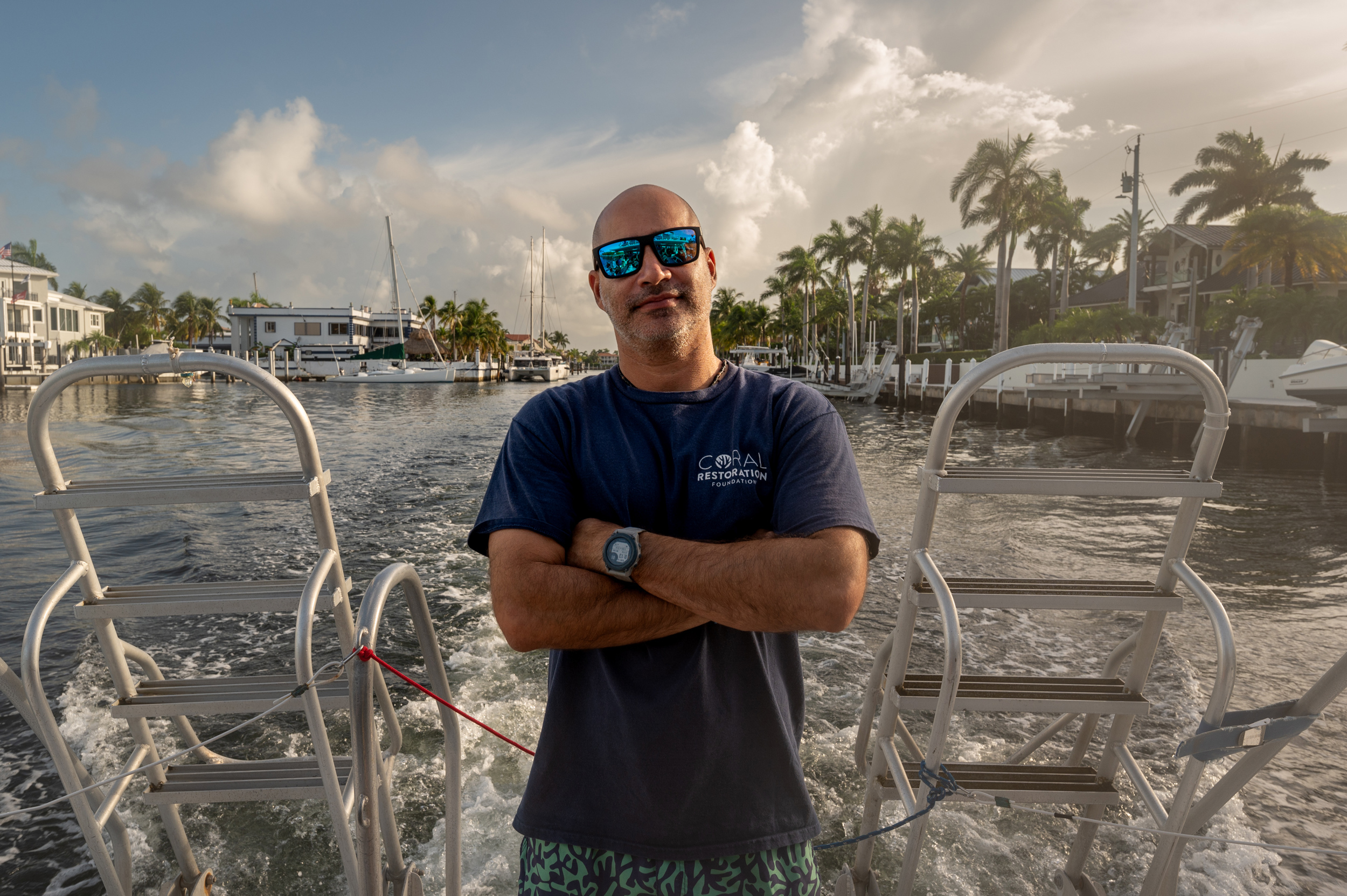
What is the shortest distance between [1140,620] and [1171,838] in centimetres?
559

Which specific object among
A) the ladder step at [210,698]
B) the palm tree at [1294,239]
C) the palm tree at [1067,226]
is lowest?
the ladder step at [210,698]

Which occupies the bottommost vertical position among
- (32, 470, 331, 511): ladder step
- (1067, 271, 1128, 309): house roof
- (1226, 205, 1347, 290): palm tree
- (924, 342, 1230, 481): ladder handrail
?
(32, 470, 331, 511): ladder step

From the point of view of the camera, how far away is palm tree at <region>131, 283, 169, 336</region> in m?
103

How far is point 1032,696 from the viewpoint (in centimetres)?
223

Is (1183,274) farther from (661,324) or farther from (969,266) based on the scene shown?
(661,324)

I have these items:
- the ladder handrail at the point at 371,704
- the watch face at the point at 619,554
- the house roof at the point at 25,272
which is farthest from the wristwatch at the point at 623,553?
the house roof at the point at 25,272

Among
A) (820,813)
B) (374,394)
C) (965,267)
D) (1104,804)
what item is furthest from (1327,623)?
(965,267)

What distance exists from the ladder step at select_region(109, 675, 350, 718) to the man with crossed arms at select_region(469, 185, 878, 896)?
2.16 ft

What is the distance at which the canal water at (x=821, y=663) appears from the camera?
3.51 meters

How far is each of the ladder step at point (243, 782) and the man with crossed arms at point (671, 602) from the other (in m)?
0.79

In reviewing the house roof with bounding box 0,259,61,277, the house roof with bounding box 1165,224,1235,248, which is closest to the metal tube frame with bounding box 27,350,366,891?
the house roof with bounding box 1165,224,1235,248

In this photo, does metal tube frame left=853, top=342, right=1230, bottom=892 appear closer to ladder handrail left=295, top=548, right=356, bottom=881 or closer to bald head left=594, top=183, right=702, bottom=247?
bald head left=594, top=183, right=702, bottom=247

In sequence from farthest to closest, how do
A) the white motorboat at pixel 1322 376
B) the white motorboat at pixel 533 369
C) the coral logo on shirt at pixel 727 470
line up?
the white motorboat at pixel 533 369
the white motorboat at pixel 1322 376
the coral logo on shirt at pixel 727 470

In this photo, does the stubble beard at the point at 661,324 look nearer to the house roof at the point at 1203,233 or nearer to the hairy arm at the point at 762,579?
the hairy arm at the point at 762,579
